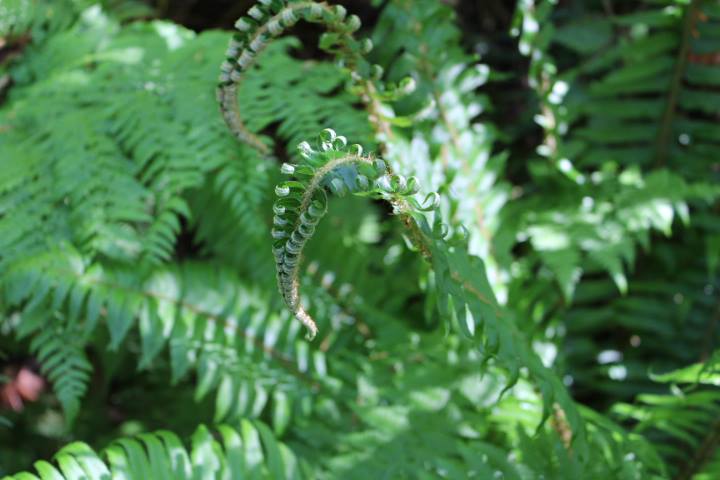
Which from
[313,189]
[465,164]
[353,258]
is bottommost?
[353,258]

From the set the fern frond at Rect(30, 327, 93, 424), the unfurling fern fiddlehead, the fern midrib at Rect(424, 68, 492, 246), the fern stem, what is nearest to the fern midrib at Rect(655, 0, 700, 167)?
the fern midrib at Rect(424, 68, 492, 246)

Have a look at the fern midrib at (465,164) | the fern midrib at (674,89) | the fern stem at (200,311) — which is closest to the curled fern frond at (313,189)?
the fern stem at (200,311)

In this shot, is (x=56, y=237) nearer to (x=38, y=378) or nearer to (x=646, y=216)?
(x=38, y=378)

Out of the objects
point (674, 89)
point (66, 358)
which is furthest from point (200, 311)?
point (674, 89)

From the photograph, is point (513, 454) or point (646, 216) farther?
point (646, 216)

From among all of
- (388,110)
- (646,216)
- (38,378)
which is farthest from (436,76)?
(38,378)

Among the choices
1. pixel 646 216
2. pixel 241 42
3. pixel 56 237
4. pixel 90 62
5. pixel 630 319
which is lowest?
pixel 630 319

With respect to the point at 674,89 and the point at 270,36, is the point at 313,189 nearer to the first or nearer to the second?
the point at 270,36
